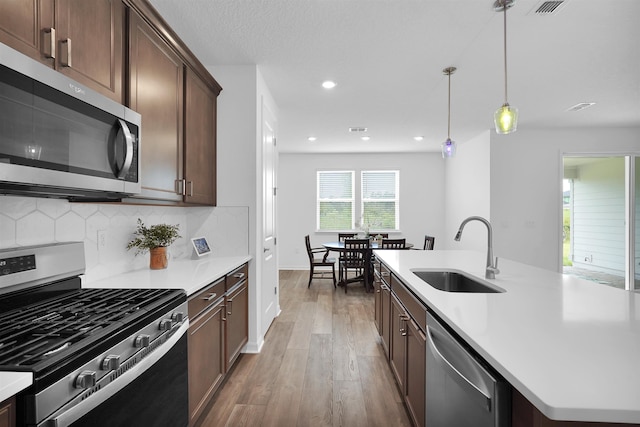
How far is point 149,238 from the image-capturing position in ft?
7.63

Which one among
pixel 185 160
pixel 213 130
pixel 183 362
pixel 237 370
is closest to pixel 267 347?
pixel 237 370

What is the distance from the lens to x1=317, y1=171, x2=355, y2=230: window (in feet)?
25.5

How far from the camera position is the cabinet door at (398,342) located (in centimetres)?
210

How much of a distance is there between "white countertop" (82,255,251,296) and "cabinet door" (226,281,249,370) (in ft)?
0.82

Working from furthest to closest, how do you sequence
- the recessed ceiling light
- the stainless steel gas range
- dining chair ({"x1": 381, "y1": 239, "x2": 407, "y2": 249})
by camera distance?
dining chair ({"x1": 381, "y1": 239, "x2": 407, "y2": 249})
the recessed ceiling light
the stainless steel gas range

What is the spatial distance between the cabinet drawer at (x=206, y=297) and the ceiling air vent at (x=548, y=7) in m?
2.76

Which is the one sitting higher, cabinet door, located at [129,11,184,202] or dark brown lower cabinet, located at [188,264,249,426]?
cabinet door, located at [129,11,184,202]

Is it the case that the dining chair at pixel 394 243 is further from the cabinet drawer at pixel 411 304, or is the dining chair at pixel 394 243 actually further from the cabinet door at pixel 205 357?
the cabinet door at pixel 205 357

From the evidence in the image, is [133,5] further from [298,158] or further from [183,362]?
[298,158]

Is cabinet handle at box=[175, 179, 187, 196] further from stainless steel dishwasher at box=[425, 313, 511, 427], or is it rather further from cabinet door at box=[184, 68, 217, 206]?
stainless steel dishwasher at box=[425, 313, 511, 427]

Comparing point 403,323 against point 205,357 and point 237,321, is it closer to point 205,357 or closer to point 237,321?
point 205,357

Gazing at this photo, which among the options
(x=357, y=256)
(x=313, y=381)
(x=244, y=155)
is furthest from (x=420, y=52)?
(x=357, y=256)

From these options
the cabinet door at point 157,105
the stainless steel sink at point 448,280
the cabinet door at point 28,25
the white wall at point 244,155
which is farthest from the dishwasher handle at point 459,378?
the white wall at point 244,155

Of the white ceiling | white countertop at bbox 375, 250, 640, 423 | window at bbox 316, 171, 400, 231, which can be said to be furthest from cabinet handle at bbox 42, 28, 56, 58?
window at bbox 316, 171, 400, 231
